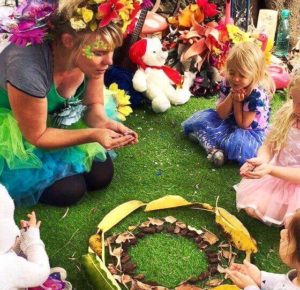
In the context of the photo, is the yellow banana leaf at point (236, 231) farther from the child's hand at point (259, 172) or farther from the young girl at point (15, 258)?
the young girl at point (15, 258)

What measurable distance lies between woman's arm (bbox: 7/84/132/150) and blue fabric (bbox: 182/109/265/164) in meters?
0.77

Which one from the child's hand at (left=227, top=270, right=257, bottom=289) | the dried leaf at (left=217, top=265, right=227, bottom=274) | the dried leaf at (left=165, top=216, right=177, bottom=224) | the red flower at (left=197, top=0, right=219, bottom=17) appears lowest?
the dried leaf at (left=165, top=216, right=177, bottom=224)

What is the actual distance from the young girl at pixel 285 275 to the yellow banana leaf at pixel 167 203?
2.58 ft

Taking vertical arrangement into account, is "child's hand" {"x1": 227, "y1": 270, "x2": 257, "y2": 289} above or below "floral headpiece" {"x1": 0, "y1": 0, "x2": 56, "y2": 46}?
below

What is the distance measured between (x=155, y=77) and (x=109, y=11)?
131 centimetres

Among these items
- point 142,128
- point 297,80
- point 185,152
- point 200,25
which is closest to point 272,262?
point 297,80

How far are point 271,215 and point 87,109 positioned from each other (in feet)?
3.16

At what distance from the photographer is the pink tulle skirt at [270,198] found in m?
2.34

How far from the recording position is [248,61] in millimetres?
2711

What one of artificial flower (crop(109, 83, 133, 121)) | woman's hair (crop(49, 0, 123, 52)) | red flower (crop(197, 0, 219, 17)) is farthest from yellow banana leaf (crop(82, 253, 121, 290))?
red flower (crop(197, 0, 219, 17))

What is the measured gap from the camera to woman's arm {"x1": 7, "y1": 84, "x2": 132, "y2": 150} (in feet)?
7.18

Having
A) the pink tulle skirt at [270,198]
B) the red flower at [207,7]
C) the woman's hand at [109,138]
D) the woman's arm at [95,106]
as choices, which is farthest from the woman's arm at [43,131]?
the red flower at [207,7]

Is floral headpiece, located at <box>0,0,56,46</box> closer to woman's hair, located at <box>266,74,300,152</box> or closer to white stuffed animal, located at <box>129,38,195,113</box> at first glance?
woman's hair, located at <box>266,74,300,152</box>

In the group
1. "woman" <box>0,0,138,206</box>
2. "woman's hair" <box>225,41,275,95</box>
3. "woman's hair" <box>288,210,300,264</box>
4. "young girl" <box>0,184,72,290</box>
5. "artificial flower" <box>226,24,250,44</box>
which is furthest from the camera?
"artificial flower" <box>226,24,250,44</box>
